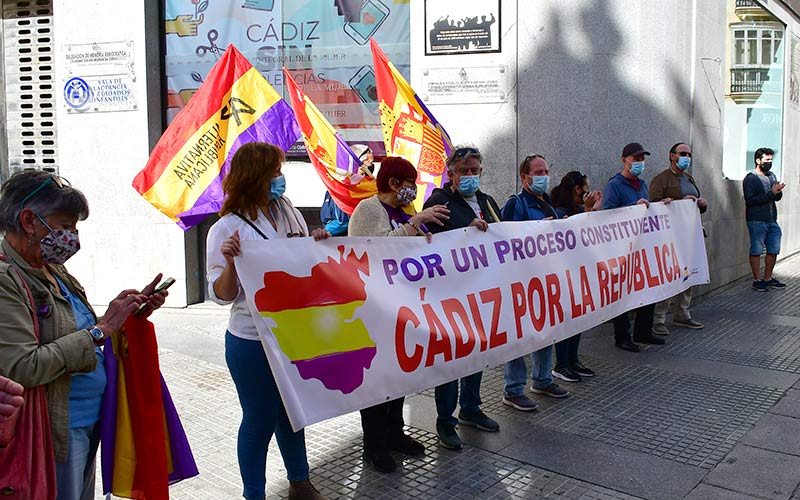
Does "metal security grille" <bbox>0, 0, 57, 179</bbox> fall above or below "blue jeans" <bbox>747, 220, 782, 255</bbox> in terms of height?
above

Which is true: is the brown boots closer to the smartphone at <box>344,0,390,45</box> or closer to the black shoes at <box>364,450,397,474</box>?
the black shoes at <box>364,450,397,474</box>

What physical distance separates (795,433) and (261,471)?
3.62 meters

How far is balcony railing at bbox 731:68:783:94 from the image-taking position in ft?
37.7

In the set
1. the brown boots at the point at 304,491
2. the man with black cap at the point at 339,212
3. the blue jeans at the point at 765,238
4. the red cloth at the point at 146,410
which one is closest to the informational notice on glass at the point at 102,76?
the man with black cap at the point at 339,212

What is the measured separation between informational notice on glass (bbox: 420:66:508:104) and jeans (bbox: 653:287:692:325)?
9.24ft

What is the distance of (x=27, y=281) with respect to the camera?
8.30 feet

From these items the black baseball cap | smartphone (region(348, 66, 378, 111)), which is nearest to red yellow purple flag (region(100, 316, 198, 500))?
the black baseball cap

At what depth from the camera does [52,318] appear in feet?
8.42

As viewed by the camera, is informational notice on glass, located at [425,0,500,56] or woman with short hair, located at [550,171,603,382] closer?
woman with short hair, located at [550,171,603,382]

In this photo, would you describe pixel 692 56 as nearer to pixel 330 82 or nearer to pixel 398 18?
pixel 398 18

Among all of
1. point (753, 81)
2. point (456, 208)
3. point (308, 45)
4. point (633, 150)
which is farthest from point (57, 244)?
point (753, 81)

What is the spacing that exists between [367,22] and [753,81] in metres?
7.25

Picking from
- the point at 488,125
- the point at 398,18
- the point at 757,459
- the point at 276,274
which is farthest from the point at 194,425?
the point at 398,18

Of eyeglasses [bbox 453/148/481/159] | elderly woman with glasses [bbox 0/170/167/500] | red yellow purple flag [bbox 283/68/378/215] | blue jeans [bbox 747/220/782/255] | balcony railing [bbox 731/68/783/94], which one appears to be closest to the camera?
elderly woman with glasses [bbox 0/170/167/500]
